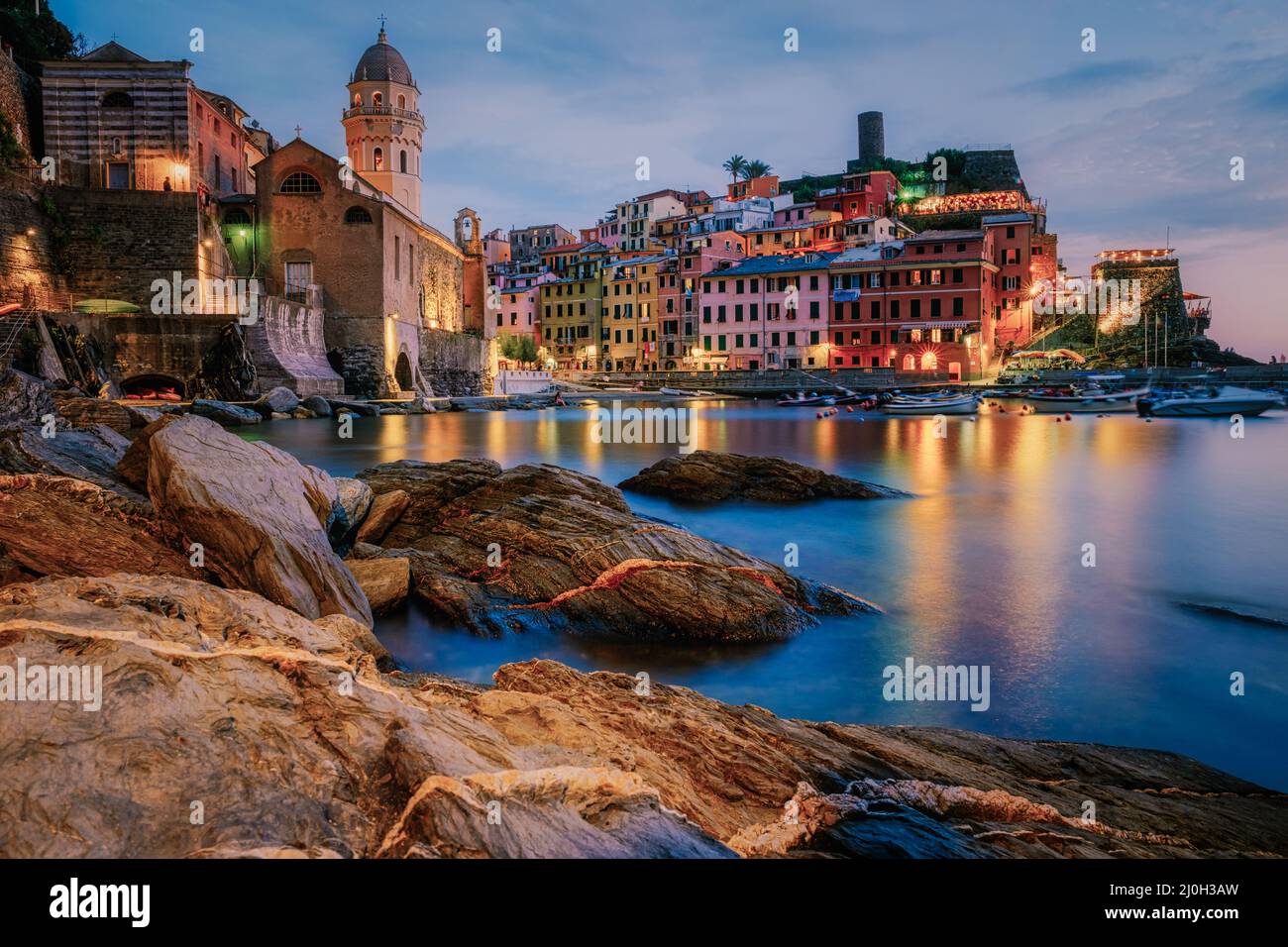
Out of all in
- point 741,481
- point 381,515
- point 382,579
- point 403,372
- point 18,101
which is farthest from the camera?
point 403,372

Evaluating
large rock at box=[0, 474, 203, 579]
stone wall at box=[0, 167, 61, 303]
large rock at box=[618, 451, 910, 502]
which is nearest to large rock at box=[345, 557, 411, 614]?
large rock at box=[0, 474, 203, 579]

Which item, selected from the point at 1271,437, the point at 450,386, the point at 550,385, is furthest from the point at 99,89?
the point at 1271,437

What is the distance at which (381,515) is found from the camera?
881 cm

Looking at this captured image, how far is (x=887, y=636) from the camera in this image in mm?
7242

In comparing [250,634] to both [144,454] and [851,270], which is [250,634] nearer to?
[144,454]

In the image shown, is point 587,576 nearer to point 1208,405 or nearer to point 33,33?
point 1208,405

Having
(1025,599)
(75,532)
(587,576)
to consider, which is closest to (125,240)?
(75,532)

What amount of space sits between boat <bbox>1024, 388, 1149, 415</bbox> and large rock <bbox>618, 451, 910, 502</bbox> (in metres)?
33.3

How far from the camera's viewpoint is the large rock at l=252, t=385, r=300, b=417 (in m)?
32.2

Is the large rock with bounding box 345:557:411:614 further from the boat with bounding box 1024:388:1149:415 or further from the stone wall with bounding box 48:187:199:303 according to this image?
the boat with bounding box 1024:388:1149:415

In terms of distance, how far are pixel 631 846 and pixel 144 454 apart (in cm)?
621

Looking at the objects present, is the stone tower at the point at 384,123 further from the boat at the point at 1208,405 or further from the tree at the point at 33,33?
the boat at the point at 1208,405

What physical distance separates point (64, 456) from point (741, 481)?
921 cm

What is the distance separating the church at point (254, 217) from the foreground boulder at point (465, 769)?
33367mm
